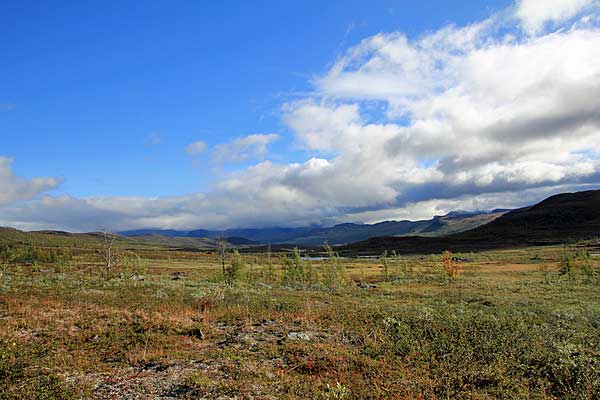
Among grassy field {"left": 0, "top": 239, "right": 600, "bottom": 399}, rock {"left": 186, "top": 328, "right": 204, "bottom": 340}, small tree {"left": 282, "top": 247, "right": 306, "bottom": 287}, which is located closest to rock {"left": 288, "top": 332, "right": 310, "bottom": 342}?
grassy field {"left": 0, "top": 239, "right": 600, "bottom": 399}

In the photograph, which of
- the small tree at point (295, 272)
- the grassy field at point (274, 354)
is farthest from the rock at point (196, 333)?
the small tree at point (295, 272)

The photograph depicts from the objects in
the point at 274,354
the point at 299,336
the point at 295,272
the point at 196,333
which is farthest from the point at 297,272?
the point at 274,354

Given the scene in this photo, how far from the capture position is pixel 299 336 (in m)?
18.2

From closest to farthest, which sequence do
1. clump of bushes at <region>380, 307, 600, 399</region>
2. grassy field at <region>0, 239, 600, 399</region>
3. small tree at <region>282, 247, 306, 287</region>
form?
grassy field at <region>0, 239, 600, 399</region>, clump of bushes at <region>380, 307, 600, 399</region>, small tree at <region>282, 247, 306, 287</region>

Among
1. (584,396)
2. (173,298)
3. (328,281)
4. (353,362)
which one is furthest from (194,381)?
(328,281)

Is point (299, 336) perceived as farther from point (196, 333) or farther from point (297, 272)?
point (297, 272)

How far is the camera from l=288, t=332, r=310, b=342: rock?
58.6 feet

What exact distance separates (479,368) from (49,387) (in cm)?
1451

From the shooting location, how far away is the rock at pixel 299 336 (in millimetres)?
17850

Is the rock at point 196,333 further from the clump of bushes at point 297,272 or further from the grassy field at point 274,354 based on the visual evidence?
the clump of bushes at point 297,272

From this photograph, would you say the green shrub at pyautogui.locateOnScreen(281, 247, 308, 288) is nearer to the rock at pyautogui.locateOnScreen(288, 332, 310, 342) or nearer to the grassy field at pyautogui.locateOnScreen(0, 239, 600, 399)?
the grassy field at pyautogui.locateOnScreen(0, 239, 600, 399)

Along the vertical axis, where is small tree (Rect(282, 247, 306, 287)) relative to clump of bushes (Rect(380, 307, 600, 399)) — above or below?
below

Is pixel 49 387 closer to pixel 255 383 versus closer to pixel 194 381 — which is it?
pixel 194 381

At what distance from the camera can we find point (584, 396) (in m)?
11.1
